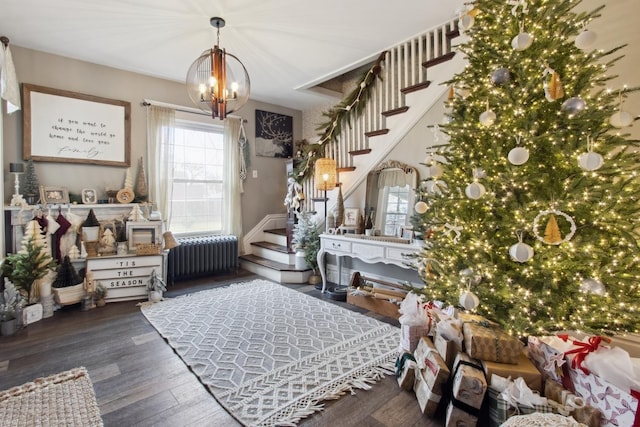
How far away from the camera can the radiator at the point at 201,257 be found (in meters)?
3.89

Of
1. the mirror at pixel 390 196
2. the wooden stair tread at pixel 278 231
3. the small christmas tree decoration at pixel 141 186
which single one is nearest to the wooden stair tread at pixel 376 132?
the mirror at pixel 390 196

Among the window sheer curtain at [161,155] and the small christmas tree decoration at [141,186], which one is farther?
the window sheer curtain at [161,155]

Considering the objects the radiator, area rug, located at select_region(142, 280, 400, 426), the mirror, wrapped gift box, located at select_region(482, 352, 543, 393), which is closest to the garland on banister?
the mirror

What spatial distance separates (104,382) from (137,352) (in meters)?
0.36

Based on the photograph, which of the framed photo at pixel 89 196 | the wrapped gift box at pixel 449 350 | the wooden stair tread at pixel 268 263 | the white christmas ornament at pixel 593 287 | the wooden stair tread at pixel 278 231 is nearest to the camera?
the white christmas ornament at pixel 593 287

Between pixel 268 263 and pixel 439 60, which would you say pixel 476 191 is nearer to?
pixel 439 60

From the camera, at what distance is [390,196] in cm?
334

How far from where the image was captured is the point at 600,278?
1.41 m

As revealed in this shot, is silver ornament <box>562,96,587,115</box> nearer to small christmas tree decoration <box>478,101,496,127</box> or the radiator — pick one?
small christmas tree decoration <box>478,101,496,127</box>

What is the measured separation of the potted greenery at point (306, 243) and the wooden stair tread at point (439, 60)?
2138 mm

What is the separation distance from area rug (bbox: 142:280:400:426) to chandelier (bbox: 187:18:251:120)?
1741 millimetres

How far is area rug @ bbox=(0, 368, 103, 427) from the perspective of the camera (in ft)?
4.89

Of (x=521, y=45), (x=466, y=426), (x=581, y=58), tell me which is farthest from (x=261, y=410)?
(x=581, y=58)

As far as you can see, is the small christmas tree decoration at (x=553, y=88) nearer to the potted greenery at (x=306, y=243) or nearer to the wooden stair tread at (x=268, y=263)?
the potted greenery at (x=306, y=243)
